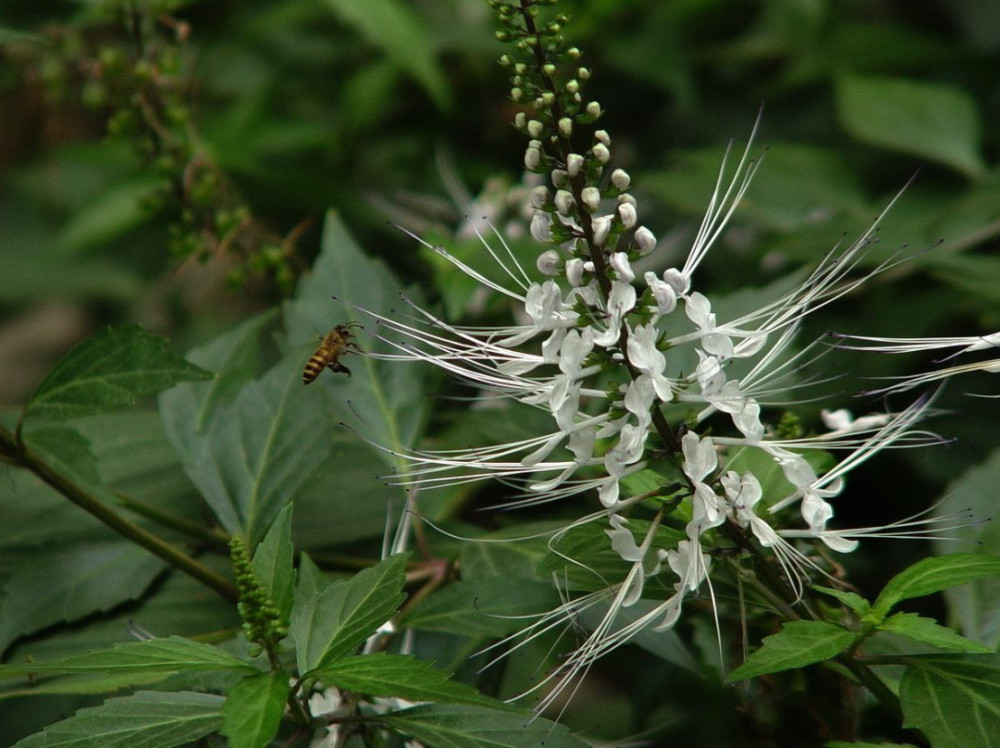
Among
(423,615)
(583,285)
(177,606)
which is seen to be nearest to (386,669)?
(423,615)

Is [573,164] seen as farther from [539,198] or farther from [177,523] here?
[177,523]

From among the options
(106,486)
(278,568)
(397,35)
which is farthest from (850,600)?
(397,35)

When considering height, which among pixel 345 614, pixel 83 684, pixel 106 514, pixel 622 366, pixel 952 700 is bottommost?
pixel 83 684

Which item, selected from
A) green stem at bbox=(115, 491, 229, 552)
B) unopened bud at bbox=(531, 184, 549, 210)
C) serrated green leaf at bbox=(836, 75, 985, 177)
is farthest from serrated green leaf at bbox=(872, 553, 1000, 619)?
serrated green leaf at bbox=(836, 75, 985, 177)

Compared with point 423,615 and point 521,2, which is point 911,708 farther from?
point 521,2

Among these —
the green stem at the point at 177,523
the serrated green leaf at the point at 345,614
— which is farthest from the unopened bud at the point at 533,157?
the green stem at the point at 177,523

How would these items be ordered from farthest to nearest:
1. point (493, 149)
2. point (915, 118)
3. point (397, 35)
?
point (493, 149)
point (397, 35)
point (915, 118)

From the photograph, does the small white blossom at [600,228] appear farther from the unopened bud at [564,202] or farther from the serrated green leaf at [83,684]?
the serrated green leaf at [83,684]
